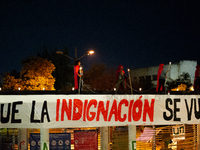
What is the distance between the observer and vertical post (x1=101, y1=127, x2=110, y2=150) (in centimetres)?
1217

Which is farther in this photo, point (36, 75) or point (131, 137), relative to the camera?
point (36, 75)

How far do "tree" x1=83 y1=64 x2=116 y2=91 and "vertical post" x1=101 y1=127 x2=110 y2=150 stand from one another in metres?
41.5

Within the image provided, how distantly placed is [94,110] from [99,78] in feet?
144

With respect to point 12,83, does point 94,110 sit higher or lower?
lower

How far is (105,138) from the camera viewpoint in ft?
40.2

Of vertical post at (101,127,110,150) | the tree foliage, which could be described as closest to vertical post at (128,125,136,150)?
vertical post at (101,127,110,150)

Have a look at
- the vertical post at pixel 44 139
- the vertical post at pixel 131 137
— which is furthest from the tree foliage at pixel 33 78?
the vertical post at pixel 131 137

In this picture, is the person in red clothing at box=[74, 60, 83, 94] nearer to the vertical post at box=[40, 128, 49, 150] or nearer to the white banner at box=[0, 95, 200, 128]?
the white banner at box=[0, 95, 200, 128]

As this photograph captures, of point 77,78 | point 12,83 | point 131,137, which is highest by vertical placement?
point 12,83

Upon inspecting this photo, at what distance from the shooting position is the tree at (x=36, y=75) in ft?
126

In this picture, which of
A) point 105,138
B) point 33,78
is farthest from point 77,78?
point 33,78

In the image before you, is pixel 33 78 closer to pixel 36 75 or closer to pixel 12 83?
pixel 36 75

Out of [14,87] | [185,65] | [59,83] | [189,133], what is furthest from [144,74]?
[189,133]

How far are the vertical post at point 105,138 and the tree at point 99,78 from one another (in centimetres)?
4146
